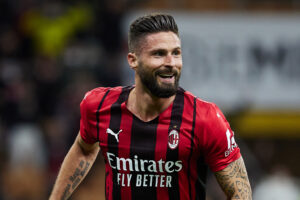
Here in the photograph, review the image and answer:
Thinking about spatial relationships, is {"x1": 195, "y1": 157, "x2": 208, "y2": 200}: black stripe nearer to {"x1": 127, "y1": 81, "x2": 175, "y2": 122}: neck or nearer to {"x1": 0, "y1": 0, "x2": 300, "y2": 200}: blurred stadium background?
{"x1": 127, "y1": 81, "x2": 175, "y2": 122}: neck

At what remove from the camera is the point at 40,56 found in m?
11.0

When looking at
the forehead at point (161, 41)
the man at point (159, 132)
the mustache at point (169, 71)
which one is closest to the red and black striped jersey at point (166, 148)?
the man at point (159, 132)

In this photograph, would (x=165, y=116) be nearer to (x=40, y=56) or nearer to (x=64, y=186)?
(x=64, y=186)

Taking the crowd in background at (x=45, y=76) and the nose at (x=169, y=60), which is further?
the crowd in background at (x=45, y=76)

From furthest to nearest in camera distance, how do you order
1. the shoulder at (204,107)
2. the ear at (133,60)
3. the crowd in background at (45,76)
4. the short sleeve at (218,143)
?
the crowd in background at (45,76)
the ear at (133,60)
the shoulder at (204,107)
the short sleeve at (218,143)

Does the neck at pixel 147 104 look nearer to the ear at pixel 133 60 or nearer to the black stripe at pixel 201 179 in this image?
the ear at pixel 133 60

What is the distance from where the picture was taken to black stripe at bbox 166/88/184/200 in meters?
4.05

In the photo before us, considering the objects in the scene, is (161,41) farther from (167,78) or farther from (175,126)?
(175,126)

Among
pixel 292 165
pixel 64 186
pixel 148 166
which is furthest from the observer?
pixel 292 165

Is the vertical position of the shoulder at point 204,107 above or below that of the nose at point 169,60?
below

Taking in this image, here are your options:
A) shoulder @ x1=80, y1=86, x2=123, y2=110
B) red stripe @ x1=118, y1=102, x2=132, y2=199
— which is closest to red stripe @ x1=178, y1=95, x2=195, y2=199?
red stripe @ x1=118, y1=102, x2=132, y2=199

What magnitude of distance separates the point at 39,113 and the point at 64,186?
6.21 meters

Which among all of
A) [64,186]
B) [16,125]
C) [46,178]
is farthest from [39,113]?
[64,186]

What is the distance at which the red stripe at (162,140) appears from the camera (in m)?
4.07
